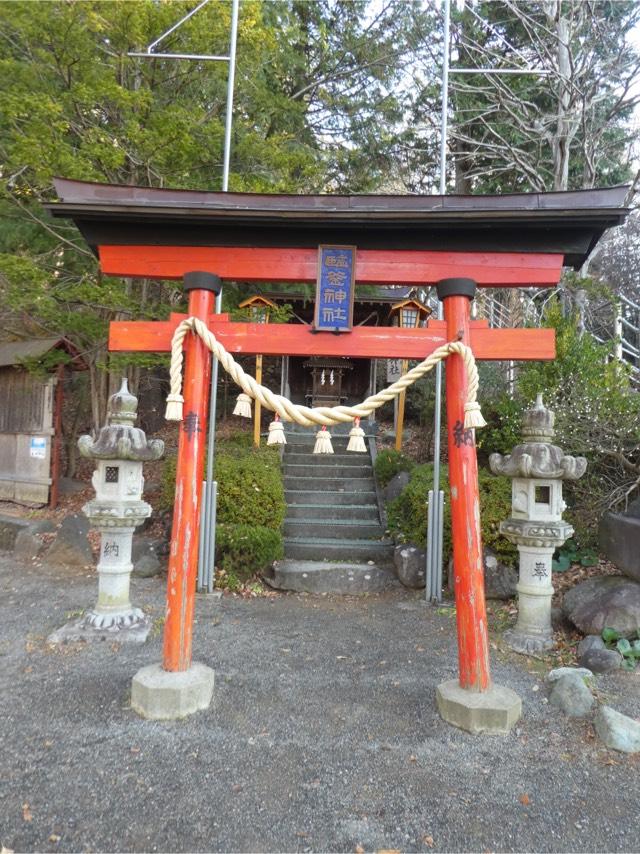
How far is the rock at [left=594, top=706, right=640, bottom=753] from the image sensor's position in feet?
10.2

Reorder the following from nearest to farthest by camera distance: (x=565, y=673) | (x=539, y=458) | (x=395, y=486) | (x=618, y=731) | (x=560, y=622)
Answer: (x=618, y=731), (x=565, y=673), (x=539, y=458), (x=560, y=622), (x=395, y=486)

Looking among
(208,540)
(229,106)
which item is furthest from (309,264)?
(229,106)

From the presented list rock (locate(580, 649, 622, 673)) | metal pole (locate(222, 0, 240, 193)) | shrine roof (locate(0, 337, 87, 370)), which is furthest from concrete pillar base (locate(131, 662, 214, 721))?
shrine roof (locate(0, 337, 87, 370))

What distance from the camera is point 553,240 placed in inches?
144

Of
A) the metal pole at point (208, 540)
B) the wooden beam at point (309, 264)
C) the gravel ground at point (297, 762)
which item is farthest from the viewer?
the metal pole at point (208, 540)

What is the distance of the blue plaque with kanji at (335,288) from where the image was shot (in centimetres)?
363

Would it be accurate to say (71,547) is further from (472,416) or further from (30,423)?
(472,416)

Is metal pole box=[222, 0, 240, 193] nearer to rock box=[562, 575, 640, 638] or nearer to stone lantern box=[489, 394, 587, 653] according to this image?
stone lantern box=[489, 394, 587, 653]

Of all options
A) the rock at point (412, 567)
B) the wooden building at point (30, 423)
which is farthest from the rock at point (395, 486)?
the wooden building at point (30, 423)

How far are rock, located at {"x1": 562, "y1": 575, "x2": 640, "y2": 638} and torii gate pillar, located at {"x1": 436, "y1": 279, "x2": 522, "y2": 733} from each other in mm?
1744

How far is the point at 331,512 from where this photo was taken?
813 centimetres

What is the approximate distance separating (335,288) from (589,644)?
151 inches

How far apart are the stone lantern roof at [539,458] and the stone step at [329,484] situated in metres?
4.04

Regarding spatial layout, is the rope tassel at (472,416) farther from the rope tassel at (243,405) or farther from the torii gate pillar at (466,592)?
the rope tassel at (243,405)
